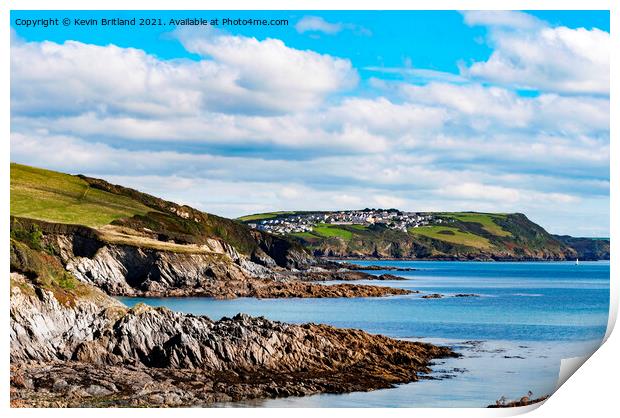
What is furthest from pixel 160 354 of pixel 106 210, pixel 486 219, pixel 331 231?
pixel 486 219

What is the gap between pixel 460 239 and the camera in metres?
147

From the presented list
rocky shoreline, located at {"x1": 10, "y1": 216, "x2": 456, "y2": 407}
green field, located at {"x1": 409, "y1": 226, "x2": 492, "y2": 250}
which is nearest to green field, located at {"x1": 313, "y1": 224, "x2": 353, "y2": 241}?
green field, located at {"x1": 409, "y1": 226, "x2": 492, "y2": 250}

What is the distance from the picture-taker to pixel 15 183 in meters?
40.2

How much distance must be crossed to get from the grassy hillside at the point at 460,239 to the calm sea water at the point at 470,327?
2807 inches

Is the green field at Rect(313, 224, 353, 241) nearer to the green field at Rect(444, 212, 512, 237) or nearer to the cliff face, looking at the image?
the green field at Rect(444, 212, 512, 237)

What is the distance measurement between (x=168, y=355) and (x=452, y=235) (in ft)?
427

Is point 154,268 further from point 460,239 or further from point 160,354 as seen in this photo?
point 460,239

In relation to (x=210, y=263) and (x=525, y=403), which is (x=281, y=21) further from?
(x=210, y=263)

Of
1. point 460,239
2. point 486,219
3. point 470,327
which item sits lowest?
point 470,327

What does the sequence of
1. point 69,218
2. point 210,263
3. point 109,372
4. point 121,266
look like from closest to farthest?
point 109,372, point 69,218, point 121,266, point 210,263

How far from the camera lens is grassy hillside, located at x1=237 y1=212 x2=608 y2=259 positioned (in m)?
141

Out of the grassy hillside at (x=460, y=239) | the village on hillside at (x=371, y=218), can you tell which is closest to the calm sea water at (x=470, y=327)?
the grassy hillside at (x=460, y=239)

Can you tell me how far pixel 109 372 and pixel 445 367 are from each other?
378 inches

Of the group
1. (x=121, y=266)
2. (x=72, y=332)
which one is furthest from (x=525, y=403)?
(x=121, y=266)
